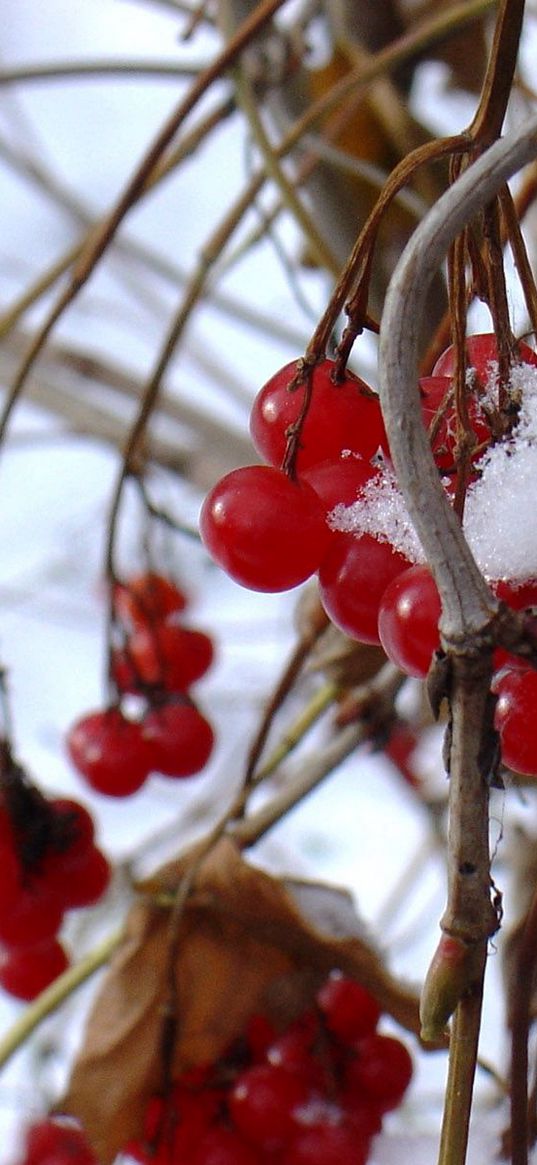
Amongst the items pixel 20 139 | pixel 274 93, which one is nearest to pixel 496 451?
pixel 274 93

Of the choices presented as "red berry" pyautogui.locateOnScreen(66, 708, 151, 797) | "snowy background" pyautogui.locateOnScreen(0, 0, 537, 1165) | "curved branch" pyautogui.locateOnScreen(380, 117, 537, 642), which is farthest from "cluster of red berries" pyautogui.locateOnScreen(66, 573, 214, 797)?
"snowy background" pyautogui.locateOnScreen(0, 0, 537, 1165)

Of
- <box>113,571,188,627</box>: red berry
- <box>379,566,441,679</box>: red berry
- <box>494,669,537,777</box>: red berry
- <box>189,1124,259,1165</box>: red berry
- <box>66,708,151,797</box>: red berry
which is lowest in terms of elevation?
<box>189,1124,259,1165</box>: red berry

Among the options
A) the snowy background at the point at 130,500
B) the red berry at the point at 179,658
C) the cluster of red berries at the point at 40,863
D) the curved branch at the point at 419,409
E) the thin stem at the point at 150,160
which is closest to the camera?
the curved branch at the point at 419,409

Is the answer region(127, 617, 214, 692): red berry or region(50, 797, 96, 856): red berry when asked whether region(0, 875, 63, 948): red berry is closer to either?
region(50, 797, 96, 856): red berry

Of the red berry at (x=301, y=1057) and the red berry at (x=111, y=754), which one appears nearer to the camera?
the red berry at (x=301, y=1057)

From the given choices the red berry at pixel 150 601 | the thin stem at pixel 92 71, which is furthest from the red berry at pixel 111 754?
the thin stem at pixel 92 71

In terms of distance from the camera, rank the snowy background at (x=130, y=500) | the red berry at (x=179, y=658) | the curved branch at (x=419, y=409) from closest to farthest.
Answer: the curved branch at (x=419, y=409) → the red berry at (x=179, y=658) → the snowy background at (x=130, y=500)

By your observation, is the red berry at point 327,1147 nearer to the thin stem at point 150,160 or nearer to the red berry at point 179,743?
the red berry at point 179,743
